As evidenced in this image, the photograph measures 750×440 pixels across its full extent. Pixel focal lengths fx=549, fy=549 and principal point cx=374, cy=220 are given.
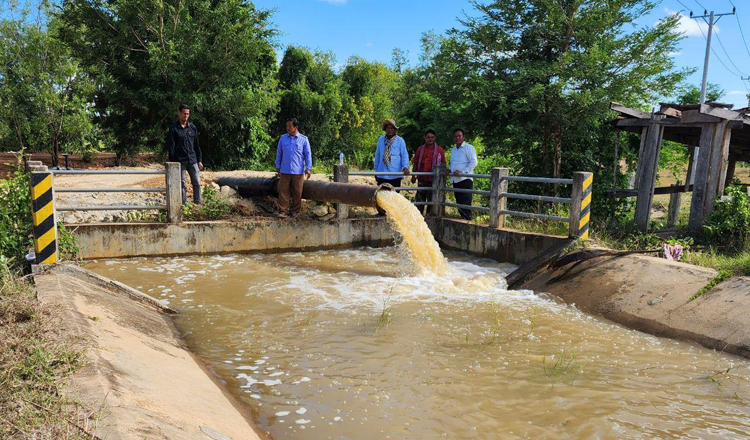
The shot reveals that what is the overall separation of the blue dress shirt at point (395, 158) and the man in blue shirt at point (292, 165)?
5.02 ft

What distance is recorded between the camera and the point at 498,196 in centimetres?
963

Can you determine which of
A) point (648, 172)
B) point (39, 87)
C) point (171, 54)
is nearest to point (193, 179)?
point (171, 54)

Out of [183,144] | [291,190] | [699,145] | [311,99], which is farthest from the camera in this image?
[311,99]

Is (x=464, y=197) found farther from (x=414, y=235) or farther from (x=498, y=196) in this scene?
(x=414, y=235)

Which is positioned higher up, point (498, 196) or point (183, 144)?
point (183, 144)

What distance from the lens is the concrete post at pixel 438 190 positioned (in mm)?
11062

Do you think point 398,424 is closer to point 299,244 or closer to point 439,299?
point 439,299

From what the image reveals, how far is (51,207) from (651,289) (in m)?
6.98

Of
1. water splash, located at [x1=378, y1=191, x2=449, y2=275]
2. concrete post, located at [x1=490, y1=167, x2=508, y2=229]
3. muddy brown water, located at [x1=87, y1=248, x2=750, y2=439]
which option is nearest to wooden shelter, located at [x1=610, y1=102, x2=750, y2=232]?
concrete post, located at [x1=490, y1=167, x2=508, y2=229]

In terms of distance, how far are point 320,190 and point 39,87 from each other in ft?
56.3

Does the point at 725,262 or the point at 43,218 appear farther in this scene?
the point at 725,262

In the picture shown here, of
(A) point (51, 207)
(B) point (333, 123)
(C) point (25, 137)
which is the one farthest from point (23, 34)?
(A) point (51, 207)

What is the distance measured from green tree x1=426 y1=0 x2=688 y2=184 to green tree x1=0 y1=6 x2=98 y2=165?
49.7ft

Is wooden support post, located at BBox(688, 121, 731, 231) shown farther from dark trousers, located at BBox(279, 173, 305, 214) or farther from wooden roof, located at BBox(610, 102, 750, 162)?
dark trousers, located at BBox(279, 173, 305, 214)
